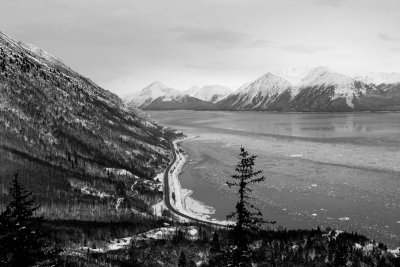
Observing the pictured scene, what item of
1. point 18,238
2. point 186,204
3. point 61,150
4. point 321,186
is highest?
point 18,238

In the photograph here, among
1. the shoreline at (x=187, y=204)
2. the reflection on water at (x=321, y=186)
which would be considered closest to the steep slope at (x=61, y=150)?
the shoreline at (x=187, y=204)

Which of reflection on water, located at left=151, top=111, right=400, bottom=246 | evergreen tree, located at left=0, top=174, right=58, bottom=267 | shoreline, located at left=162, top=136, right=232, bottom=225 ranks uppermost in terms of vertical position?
evergreen tree, located at left=0, top=174, right=58, bottom=267

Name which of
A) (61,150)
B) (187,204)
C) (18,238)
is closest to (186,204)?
(187,204)

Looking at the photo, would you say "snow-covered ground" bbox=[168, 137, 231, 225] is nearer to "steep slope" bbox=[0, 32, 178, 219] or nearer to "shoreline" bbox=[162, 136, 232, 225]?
"shoreline" bbox=[162, 136, 232, 225]

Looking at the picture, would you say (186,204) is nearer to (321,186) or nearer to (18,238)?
(321,186)

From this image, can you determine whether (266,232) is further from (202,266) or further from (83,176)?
(83,176)

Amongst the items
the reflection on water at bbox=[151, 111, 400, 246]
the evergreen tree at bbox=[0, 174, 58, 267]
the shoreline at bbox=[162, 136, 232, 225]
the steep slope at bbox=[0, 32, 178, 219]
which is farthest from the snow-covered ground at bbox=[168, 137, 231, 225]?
the evergreen tree at bbox=[0, 174, 58, 267]

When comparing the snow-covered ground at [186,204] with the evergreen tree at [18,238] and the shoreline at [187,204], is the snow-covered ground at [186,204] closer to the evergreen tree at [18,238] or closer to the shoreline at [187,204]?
the shoreline at [187,204]

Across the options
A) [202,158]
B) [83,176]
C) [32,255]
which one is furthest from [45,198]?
[32,255]
